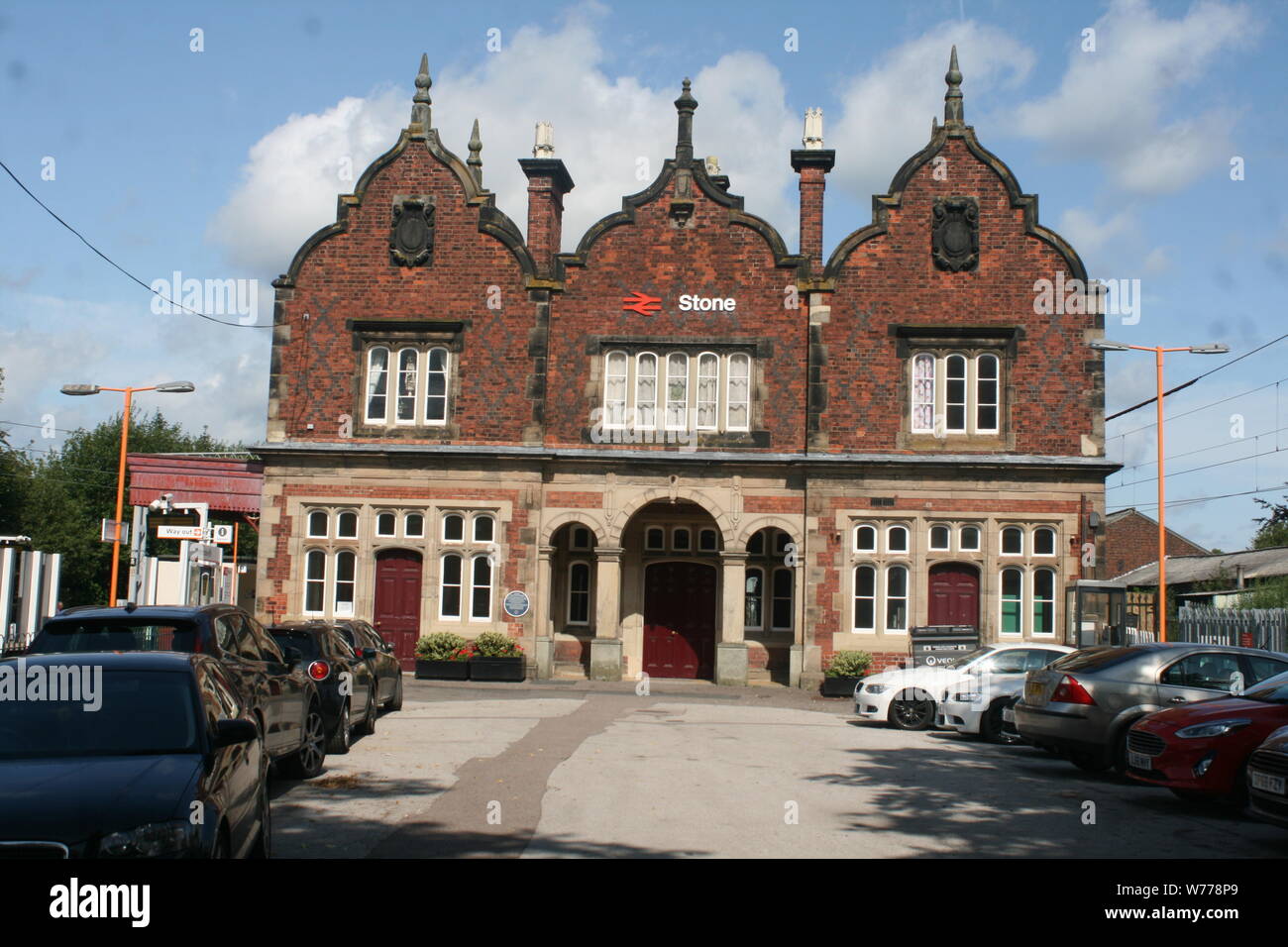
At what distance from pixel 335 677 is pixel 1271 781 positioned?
30.6ft

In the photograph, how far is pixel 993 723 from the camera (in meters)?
18.0

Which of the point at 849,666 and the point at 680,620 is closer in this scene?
the point at 849,666

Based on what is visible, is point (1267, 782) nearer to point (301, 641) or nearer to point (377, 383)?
point (301, 641)

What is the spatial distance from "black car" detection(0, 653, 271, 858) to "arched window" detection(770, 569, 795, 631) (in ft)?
71.5

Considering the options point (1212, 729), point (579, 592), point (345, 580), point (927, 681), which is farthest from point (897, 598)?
point (1212, 729)

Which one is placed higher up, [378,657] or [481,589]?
[481,589]

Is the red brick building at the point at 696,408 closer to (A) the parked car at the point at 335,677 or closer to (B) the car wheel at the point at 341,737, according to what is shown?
(A) the parked car at the point at 335,677

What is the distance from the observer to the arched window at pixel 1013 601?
89.7 feet

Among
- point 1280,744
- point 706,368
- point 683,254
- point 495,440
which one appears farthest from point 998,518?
point 1280,744

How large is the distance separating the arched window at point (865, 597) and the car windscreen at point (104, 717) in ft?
70.2

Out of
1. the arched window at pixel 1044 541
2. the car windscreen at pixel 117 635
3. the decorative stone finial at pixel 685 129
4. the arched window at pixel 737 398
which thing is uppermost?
the decorative stone finial at pixel 685 129

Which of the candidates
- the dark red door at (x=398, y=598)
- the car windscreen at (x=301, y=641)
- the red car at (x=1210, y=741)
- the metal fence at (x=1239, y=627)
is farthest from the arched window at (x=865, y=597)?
the red car at (x=1210, y=741)

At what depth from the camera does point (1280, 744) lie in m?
9.35
